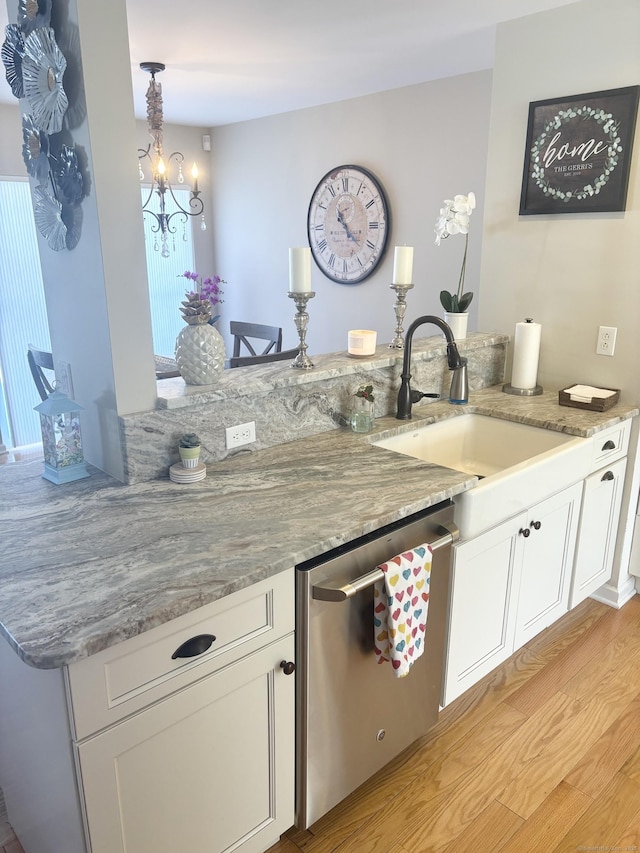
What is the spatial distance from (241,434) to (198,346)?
1.01 ft

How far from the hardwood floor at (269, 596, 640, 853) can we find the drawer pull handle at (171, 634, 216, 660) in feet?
2.56

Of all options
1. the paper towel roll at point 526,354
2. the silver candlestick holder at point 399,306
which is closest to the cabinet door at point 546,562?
the paper towel roll at point 526,354

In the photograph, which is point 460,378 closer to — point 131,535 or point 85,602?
point 131,535

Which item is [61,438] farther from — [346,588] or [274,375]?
[346,588]

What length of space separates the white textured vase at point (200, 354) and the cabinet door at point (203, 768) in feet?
2.72

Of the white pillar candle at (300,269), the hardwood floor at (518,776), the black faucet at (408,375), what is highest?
the white pillar candle at (300,269)

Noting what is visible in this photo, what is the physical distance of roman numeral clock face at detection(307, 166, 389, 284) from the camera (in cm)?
407

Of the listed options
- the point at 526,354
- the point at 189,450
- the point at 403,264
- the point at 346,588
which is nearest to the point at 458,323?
the point at 526,354

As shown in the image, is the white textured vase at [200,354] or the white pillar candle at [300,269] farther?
the white pillar candle at [300,269]

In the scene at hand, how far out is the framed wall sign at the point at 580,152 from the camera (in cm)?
232

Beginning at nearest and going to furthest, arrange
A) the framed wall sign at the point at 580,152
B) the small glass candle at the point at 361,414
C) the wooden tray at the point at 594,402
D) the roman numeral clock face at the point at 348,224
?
the small glass candle at the point at 361,414 → the framed wall sign at the point at 580,152 → the wooden tray at the point at 594,402 → the roman numeral clock face at the point at 348,224

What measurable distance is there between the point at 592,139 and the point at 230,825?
2.52 meters

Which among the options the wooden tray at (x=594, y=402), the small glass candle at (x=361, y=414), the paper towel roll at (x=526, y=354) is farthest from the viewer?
the paper towel roll at (x=526, y=354)

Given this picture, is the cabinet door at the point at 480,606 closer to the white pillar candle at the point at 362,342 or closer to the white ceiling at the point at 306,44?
the white pillar candle at the point at 362,342
